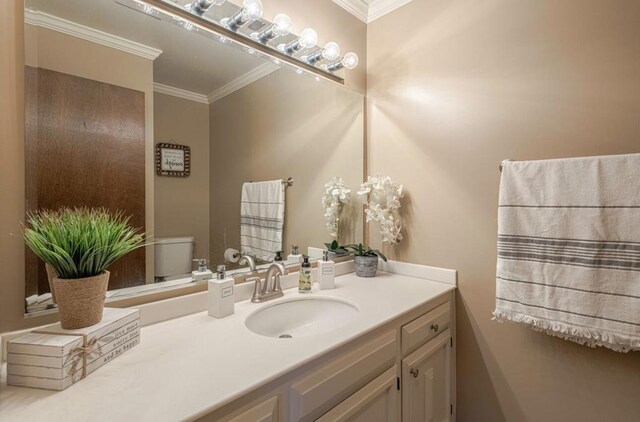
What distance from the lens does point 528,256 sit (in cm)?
115

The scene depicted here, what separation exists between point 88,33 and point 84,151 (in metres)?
0.35

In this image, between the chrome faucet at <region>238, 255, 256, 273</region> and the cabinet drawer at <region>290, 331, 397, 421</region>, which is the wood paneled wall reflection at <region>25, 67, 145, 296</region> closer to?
the chrome faucet at <region>238, 255, 256, 273</region>

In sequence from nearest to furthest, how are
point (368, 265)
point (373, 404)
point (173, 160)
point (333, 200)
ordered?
point (373, 404) < point (173, 160) < point (368, 265) < point (333, 200)

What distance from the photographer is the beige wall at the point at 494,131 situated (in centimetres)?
108

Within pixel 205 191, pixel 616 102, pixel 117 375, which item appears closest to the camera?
pixel 117 375

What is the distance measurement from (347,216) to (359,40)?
1.04 meters

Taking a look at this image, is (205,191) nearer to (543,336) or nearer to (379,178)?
(379,178)

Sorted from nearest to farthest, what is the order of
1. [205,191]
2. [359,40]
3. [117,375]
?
[117,375], [205,191], [359,40]

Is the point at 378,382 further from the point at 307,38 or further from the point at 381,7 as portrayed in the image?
the point at 381,7

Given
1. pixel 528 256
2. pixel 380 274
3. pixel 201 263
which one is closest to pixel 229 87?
pixel 201 263

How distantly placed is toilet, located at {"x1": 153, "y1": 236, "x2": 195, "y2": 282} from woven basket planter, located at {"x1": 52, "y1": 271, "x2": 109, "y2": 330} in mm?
304

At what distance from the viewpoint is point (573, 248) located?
106 centimetres

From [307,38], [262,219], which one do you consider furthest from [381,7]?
[262,219]

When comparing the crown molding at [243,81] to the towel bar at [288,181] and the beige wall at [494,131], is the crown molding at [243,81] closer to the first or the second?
the towel bar at [288,181]
